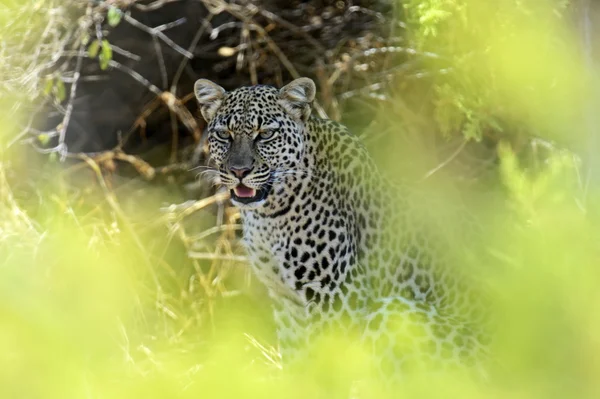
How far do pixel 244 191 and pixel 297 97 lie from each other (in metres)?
0.60

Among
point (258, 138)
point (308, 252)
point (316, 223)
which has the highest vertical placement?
point (258, 138)

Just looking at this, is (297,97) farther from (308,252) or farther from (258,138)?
(308,252)

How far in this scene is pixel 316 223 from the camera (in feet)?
14.6

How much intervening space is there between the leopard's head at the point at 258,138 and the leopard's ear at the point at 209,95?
2.6 inches

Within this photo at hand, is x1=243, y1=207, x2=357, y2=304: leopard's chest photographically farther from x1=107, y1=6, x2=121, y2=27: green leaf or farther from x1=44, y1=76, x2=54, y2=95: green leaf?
x1=44, y1=76, x2=54, y2=95: green leaf

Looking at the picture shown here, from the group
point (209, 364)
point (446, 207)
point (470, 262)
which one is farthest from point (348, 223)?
point (209, 364)

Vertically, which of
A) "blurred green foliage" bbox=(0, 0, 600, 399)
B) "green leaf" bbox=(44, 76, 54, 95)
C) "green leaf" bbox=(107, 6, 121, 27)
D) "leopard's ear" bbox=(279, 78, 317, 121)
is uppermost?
"blurred green foliage" bbox=(0, 0, 600, 399)

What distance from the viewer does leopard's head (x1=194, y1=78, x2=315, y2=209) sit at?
4.29 meters

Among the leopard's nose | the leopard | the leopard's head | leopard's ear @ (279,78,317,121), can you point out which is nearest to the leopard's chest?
the leopard

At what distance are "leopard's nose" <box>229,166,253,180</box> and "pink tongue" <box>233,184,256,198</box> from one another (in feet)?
0.23

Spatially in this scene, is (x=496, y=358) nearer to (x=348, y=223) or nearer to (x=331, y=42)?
(x=348, y=223)

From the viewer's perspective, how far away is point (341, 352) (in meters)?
1.75

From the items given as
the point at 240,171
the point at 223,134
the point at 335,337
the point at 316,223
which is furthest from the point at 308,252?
the point at 335,337

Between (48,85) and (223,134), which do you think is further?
(48,85)
